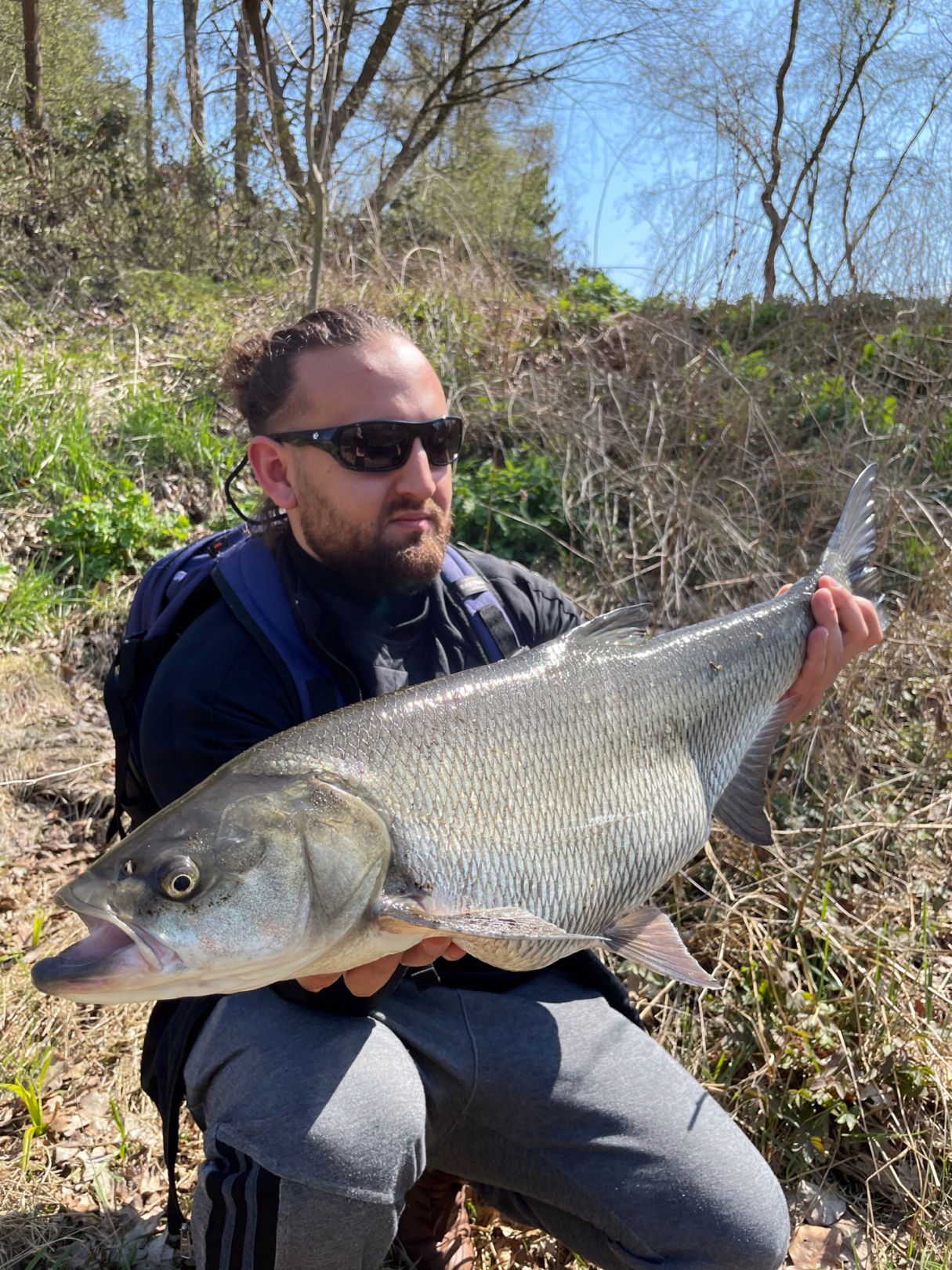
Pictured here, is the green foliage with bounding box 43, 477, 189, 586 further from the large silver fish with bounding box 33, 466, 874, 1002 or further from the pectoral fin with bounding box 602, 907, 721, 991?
the pectoral fin with bounding box 602, 907, 721, 991

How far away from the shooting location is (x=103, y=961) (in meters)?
1.29

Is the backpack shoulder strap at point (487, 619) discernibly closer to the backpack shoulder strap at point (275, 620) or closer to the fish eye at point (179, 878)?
the backpack shoulder strap at point (275, 620)

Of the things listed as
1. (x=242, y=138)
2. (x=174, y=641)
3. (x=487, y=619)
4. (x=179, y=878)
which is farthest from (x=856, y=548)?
(x=242, y=138)

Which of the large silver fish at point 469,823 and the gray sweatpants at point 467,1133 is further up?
the large silver fish at point 469,823

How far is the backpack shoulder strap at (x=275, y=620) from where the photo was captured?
197cm

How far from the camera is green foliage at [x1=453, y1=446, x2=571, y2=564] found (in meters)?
4.84

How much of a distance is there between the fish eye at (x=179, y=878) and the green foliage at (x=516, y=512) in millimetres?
3433

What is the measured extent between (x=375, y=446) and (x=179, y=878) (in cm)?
114

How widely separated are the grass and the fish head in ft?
4.24

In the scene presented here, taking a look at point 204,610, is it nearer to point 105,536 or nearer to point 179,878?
point 179,878

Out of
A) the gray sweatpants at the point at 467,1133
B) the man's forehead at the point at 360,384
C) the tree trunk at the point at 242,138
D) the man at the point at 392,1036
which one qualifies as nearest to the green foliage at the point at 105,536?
the man at the point at 392,1036

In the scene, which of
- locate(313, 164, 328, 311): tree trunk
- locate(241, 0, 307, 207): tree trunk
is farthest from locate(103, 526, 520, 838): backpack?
locate(241, 0, 307, 207): tree trunk

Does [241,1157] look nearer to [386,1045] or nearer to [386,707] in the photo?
[386,1045]

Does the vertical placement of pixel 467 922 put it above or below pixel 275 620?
below
